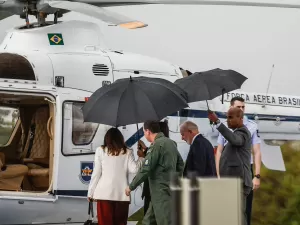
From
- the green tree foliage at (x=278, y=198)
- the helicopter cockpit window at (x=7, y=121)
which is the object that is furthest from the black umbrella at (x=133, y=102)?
the green tree foliage at (x=278, y=198)

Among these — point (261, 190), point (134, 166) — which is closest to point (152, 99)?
point (134, 166)

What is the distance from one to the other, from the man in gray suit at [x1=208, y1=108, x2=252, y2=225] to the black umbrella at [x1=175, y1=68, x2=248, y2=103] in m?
0.97

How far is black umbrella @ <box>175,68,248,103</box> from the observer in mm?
9969

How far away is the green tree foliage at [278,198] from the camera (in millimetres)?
12961

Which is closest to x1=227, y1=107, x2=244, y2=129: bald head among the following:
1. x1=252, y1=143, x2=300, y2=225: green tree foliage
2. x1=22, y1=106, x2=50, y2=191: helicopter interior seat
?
x1=22, y1=106, x2=50, y2=191: helicopter interior seat

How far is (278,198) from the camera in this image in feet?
43.8

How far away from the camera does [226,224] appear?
401cm

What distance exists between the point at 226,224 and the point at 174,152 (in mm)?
4511

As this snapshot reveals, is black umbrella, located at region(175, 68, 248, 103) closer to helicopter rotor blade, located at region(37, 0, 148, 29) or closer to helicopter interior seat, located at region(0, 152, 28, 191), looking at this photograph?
helicopter rotor blade, located at region(37, 0, 148, 29)

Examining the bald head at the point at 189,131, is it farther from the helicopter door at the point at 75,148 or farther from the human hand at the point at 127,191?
the helicopter door at the point at 75,148

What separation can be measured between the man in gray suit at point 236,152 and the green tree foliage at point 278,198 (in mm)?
3881

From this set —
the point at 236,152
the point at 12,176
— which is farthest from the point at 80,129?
the point at 236,152

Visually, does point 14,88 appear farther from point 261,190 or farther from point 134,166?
point 261,190

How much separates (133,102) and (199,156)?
3.04 feet
